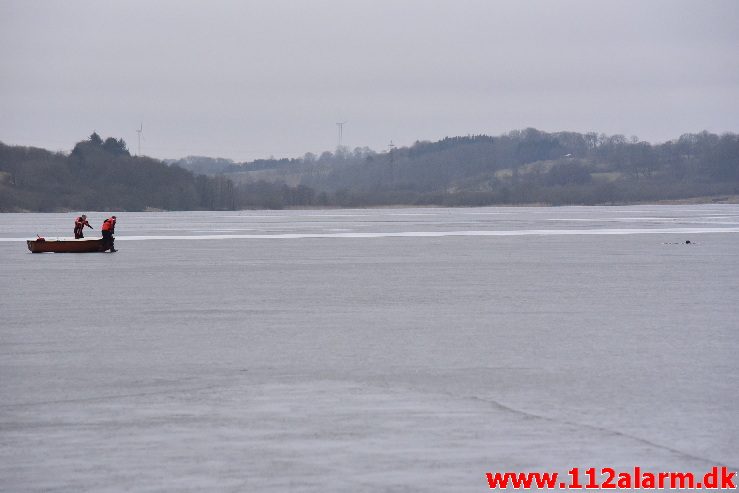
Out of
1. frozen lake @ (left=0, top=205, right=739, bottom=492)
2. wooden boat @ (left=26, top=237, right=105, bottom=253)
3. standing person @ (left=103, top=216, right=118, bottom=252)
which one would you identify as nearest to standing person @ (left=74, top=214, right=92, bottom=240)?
wooden boat @ (left=26, top=237, right=105, bottom=253)

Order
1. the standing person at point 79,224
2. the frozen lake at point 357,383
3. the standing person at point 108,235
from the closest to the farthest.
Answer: the frozen lake at point 357,383
the standing person at point 79,224
the standing person at point 108,235

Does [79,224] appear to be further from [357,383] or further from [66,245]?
[357,383]

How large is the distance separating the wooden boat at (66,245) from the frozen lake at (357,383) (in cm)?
2275

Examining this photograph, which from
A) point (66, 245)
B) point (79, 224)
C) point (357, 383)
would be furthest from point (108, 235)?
point (357, 383)

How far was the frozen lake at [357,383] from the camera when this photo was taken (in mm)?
9914

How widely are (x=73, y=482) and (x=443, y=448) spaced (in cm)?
307

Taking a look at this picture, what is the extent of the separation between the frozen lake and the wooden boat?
74.6ft

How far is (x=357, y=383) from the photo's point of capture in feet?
46.8

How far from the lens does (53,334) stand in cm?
2014

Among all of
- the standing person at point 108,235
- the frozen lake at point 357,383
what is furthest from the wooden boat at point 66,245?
the frozen lake at point 357,383

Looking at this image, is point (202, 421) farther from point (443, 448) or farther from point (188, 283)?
point (188, 283)

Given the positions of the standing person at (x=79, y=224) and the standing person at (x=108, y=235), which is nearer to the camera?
the standing person at (x=79, y=224)

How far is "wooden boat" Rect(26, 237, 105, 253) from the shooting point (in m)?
54.6

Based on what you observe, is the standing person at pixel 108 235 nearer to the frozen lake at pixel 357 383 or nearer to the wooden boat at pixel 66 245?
the wooden boat at pixel 66 245
